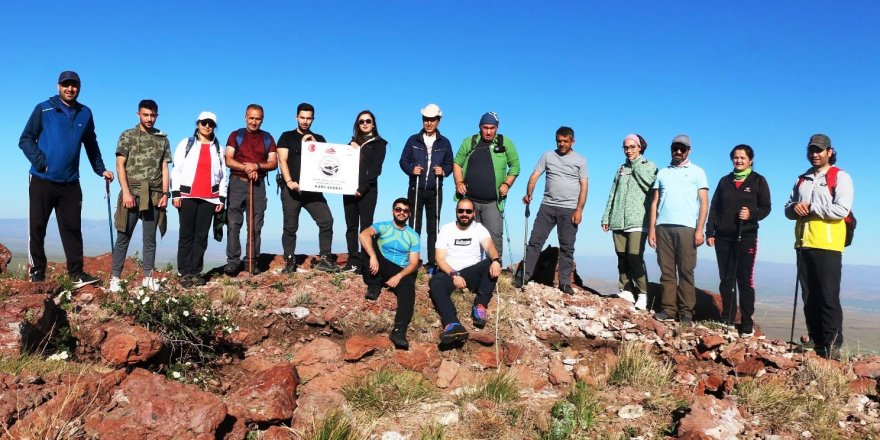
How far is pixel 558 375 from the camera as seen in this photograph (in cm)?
742

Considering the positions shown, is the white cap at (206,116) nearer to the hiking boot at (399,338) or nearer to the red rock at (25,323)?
the red rock at (25,323)

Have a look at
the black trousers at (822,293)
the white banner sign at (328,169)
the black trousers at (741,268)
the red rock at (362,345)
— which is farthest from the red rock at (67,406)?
the black trousers at (822,293)

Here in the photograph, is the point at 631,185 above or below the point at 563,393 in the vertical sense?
above

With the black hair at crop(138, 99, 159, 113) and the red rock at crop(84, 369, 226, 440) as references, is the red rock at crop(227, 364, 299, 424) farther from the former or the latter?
the black hair at crop(138, 99, 159, 113)

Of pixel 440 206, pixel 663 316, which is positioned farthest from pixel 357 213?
pixel 663 316

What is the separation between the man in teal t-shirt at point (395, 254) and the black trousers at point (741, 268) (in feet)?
16.0

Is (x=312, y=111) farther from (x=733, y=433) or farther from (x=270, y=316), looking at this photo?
(x=733, y=433)

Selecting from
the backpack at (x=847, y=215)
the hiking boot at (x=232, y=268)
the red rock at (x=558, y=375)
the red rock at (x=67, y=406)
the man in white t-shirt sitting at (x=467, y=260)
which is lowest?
the red rock at (x=558, y=375)

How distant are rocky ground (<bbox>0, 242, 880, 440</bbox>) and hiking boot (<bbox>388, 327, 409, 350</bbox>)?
0.12 m

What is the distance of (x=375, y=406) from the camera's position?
20.1 feet

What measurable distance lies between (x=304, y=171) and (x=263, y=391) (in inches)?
166

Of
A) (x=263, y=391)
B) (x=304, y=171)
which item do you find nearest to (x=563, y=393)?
(x=263, y=391)

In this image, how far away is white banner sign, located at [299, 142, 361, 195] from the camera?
9047mm

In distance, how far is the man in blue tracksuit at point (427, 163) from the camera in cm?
922
